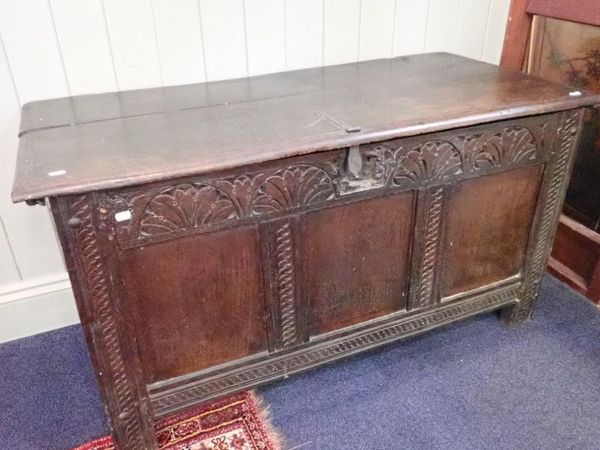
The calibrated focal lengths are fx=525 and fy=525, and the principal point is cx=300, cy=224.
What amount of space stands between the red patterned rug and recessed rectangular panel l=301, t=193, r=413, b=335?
30 cm

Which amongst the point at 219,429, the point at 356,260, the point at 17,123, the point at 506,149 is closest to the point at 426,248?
the point at 356,260

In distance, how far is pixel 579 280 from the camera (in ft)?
6.31

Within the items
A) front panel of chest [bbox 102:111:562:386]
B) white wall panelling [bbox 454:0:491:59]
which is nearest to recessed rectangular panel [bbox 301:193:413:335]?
front panel of chest [bbox 102:111:562:386]

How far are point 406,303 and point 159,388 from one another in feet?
2.33

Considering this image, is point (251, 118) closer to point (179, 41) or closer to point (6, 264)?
point (179, 41)

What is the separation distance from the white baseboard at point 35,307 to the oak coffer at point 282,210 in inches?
23.6

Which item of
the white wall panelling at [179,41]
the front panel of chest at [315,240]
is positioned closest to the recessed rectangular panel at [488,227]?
the front panel of chest at [315,240]

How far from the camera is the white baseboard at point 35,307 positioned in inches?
66.3

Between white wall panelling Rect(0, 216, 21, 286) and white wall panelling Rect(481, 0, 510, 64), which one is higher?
white wall panelling Rect(481, 0, 510, 64)

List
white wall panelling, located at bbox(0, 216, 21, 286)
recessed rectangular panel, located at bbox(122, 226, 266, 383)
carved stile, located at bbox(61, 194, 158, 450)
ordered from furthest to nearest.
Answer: white wall panelling, located at bbox(0, 216, 21, 286) < recessed rectangular panel, located at bbox(122, 226, 266, 383) < carved stile, located at bbox(61, 194, 158, 450)

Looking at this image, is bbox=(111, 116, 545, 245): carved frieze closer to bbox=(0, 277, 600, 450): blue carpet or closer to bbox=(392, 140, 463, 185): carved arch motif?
bbox=(392, 140, 463, 185): carved arch motif

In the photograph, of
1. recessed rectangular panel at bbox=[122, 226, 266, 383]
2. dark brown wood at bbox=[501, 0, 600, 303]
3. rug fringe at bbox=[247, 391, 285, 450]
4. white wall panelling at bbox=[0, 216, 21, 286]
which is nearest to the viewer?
recessed rectangular panel at bbox=[122, 226, 266, 383]

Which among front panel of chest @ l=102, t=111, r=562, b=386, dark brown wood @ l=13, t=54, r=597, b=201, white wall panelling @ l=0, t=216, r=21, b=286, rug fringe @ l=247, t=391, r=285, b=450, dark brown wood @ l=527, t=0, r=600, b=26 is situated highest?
dark brown wood @ l=527, t=0, r=600, b=26

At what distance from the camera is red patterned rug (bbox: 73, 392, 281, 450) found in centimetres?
138
